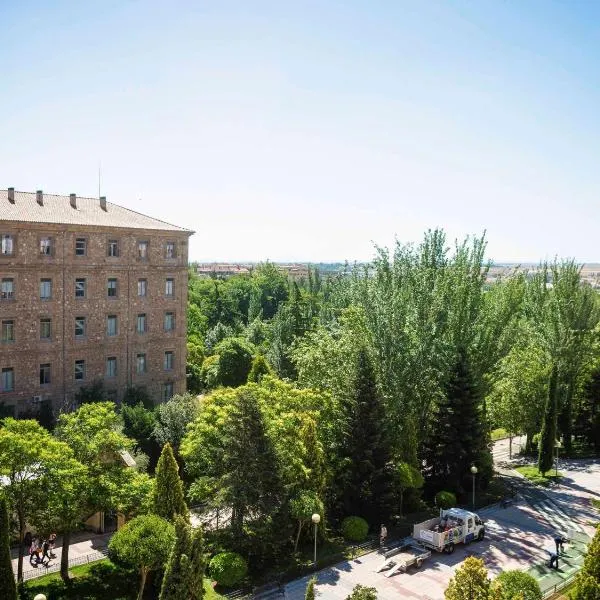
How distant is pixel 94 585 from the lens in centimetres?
2145

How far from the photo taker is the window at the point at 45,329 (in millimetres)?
34875

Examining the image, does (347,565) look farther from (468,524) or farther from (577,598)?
(577,598)

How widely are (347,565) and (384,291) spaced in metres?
14.8

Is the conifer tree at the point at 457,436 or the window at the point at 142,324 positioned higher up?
the window at the point at 142,324

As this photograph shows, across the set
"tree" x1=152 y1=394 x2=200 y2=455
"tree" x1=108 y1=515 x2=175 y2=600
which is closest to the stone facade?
"tree" x1=152 y1=394 x2=200 y2=455

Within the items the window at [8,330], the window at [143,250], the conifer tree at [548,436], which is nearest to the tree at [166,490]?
the window at [8,330]

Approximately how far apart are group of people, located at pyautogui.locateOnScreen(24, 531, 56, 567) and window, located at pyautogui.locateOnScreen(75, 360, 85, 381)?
43.4ft

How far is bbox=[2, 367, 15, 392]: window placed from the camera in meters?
33.4

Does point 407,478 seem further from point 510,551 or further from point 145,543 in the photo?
point 145,543

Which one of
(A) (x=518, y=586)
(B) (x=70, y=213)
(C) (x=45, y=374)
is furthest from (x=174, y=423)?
(A) (x=518, y=586)

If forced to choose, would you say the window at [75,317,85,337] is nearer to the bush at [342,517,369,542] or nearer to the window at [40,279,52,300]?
the window at [40,279,52,300]

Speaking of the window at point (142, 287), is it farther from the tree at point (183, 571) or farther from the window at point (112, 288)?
the tree at point (183, 571)

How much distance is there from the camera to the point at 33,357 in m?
34.5

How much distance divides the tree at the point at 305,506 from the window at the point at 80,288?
780 inches
